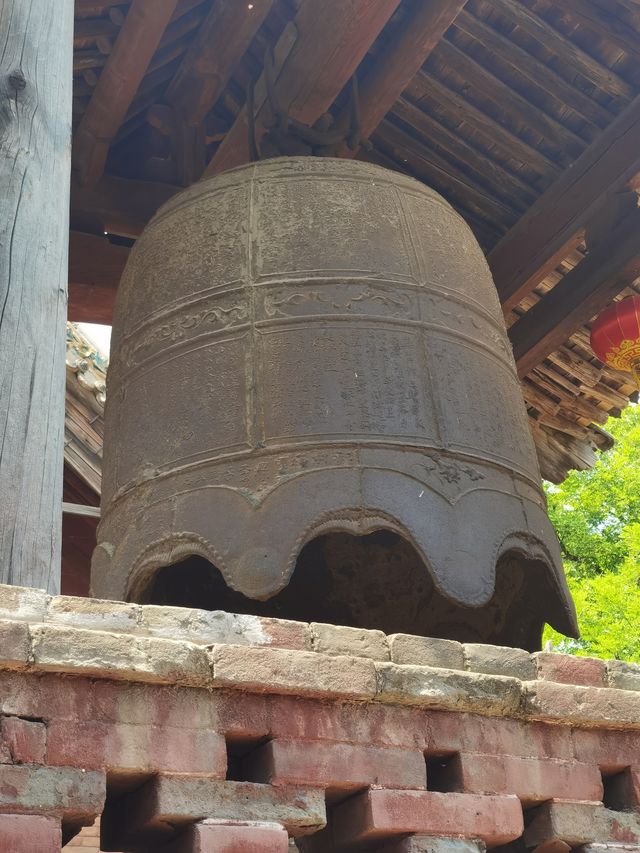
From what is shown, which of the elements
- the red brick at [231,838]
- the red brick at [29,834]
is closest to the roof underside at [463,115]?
the red brick at [231,838]

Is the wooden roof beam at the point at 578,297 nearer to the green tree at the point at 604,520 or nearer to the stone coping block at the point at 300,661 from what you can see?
the stone coping block at the point at 300,661

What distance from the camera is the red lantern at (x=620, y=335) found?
5.16 m

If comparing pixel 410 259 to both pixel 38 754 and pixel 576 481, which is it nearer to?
pixel 38 754

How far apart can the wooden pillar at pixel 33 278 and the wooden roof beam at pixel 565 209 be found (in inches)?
96.8

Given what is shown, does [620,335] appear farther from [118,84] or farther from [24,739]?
Result: [24,739]

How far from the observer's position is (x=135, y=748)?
222 centimetres

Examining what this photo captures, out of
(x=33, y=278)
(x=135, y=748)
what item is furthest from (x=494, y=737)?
(x=33, y=278)

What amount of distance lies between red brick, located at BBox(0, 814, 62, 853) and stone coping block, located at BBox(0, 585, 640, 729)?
0.85 feet

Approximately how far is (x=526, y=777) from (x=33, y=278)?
1585mm

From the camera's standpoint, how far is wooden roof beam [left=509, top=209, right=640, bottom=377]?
5055 mm

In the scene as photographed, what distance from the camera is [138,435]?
11.8 feet

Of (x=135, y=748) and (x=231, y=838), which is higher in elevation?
(x=135, y=748)

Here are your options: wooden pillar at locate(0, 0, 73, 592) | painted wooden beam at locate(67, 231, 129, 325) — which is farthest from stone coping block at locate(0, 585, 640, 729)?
painted wooden beam at locate(67, 231, 129, 325)

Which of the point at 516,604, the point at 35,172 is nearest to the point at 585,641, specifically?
the point at 516,604
